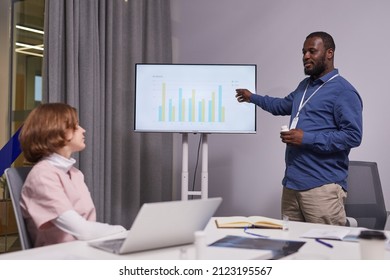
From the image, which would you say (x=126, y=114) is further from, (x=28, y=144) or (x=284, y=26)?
(x=28, y=144)

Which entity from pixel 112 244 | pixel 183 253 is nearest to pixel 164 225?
pixel 183 253

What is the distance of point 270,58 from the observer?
3.57m

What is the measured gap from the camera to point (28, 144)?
1.64 meters

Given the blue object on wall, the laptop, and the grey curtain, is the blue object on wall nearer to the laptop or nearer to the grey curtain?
the grey curtain

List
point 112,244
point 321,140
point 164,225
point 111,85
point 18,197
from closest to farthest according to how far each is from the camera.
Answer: point 164,225 → point 112,244 → point 18,197 → point 321,140 → point 111,85

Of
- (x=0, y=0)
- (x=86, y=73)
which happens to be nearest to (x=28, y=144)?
(x=86, y=73)

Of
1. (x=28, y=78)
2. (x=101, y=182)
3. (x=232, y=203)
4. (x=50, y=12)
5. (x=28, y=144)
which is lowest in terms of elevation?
(x=232, y=203)

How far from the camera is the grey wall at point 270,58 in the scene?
3.12m

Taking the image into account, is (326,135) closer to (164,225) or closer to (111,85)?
(164,225)

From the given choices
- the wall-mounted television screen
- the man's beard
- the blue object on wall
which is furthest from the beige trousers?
the blue object on wall

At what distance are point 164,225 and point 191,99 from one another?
193 cm

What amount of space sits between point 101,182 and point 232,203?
115 centimetres

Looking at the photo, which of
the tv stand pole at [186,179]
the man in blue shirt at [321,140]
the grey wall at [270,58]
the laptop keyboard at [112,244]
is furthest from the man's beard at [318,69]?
the laptop keyboard at [112,244]

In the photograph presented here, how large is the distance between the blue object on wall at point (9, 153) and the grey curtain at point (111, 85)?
0.37 metres
